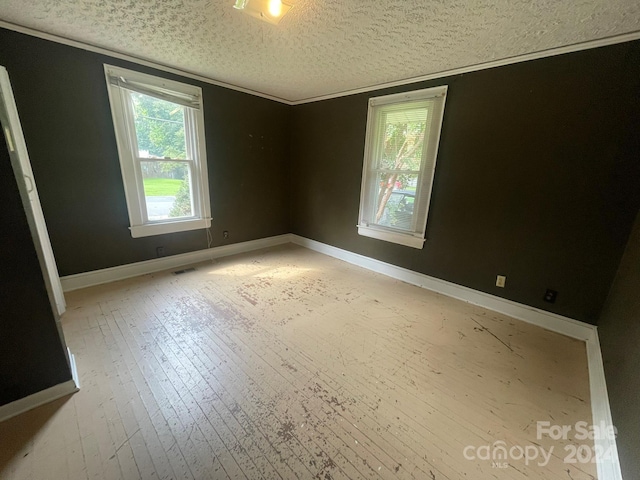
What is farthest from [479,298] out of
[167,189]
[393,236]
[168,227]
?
[167,189]

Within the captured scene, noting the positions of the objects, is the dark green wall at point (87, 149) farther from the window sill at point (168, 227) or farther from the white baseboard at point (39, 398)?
the white baseboard at point (39, 398)

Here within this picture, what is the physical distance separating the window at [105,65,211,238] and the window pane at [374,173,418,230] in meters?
2.33

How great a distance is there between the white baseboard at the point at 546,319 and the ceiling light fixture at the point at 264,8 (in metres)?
2.73

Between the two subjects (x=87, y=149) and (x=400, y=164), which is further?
(x=400, y=164)

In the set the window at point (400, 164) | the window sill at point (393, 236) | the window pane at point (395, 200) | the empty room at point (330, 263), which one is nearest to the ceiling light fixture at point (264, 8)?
the empty room at point (330, 263)

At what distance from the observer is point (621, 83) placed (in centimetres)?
179

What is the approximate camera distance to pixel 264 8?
62.0 inches

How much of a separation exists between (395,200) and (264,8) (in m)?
2.25

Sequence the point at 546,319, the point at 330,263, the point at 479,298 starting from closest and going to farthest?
the point at 546,319 < the point at 479,298 < the point at 330,263

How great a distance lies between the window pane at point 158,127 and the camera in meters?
2.72

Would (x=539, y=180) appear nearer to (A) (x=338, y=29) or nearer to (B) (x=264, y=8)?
(A) (x=338, y=29)

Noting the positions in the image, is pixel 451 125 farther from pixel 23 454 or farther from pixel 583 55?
pixel 23 454

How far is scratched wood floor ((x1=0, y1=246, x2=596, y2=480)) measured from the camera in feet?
3.79

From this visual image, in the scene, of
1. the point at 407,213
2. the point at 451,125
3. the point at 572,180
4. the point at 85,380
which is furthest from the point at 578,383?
the point at 85,380
